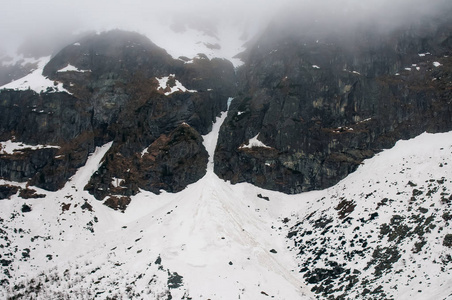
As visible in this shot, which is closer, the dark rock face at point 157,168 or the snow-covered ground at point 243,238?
the snow-covered ground at point 243,238

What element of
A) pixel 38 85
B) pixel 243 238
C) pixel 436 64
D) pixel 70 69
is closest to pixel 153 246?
pixel 243 238

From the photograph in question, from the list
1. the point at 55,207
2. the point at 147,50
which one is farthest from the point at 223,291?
the point at 147,50

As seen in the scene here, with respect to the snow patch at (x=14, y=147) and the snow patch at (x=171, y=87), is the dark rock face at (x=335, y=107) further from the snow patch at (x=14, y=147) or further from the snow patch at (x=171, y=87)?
the snow patch at (x=14, y=147)

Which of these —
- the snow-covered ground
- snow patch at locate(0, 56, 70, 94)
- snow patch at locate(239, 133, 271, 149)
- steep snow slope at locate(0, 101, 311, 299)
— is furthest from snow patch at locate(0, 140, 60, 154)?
snow patch at locate(239, 133, 271, 149)

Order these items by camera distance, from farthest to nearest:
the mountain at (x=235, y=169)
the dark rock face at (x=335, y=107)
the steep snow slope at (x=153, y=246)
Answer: the dark rock face at (x=335, y=107)
the mountain at (x=235, y=169)
the steep snow slope at (x=153, y=246)

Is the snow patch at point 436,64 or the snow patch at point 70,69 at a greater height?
the snow patch at point 436,64

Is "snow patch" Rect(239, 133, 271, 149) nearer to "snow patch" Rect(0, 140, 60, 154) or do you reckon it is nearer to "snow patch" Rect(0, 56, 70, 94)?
"snow patch" Rect(0, 140, 60, 154)

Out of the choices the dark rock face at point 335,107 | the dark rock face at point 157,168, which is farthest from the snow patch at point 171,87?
the dark rock face at point 335,107
